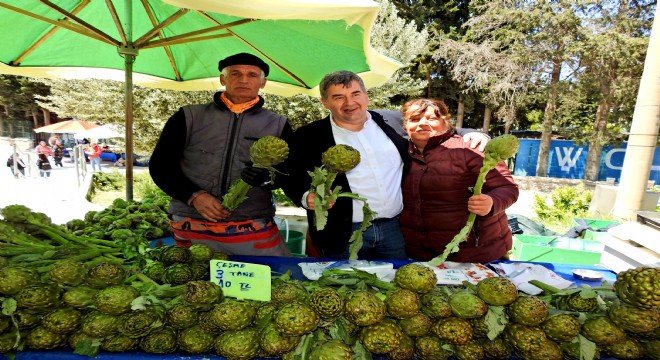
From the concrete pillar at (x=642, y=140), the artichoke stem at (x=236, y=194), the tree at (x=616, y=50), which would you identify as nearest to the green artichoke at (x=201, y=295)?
the artichoke stem at (x=236, y=194)

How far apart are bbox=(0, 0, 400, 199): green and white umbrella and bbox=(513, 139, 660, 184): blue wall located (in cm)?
2057

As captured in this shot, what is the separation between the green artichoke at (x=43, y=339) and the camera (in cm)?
138

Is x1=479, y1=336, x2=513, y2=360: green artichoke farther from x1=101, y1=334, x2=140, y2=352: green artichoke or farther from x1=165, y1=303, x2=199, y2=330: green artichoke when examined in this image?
x1=101, y1=334, x2=140, y2=352: green artichoke

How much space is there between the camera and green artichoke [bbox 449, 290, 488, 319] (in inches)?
55.7

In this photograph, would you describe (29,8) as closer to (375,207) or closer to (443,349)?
(375,207)

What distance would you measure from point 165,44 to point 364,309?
3114 mm

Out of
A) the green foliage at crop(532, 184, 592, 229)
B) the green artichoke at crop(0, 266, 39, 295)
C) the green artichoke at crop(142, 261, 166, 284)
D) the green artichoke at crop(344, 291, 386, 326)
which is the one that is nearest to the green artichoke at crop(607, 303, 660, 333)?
the green artichoke at crop(344, 291, 386, 326)

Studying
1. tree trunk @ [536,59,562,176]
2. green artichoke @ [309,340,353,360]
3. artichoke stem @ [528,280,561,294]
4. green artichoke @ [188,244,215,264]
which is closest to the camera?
green artichoke @ [309,340,353,360]

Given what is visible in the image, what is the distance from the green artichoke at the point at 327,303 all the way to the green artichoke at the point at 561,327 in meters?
0.77

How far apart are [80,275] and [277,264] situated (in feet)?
3.24

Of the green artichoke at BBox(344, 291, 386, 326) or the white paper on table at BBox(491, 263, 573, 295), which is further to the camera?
the white paper on table at BBox(491, 263, 573, 295)

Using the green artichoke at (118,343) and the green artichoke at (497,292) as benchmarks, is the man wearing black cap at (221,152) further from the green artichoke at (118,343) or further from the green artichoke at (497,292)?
the green artichoke at (497,292)

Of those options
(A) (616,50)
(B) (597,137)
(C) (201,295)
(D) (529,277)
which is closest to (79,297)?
(C) (201,295)

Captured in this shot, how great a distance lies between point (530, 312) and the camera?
54.7 inches
